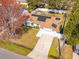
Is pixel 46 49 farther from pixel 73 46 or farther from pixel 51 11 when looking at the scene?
pixel 51 11

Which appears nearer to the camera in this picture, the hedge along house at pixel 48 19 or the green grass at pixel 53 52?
the green grass at pixel 53 52

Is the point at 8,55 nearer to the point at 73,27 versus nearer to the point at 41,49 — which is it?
the point at 41,49

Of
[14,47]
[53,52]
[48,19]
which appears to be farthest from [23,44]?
[48,19]

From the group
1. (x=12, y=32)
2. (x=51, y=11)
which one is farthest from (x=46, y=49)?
(x=51, y=11)

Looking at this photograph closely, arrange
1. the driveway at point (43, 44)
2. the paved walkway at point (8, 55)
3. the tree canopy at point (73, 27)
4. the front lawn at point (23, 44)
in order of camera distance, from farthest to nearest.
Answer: the tree canopy at point (73, 27)
the front lawn at point (23, 44)
the driveway at point (43, 44)
the paved walkway at point (8, 55)

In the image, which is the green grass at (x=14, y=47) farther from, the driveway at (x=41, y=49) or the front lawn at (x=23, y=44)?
the driveway at (x=41, y=49)

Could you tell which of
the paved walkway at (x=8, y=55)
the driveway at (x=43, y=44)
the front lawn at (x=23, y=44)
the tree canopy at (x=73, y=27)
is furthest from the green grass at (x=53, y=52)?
the paved walkway at (x=8, y=55)
